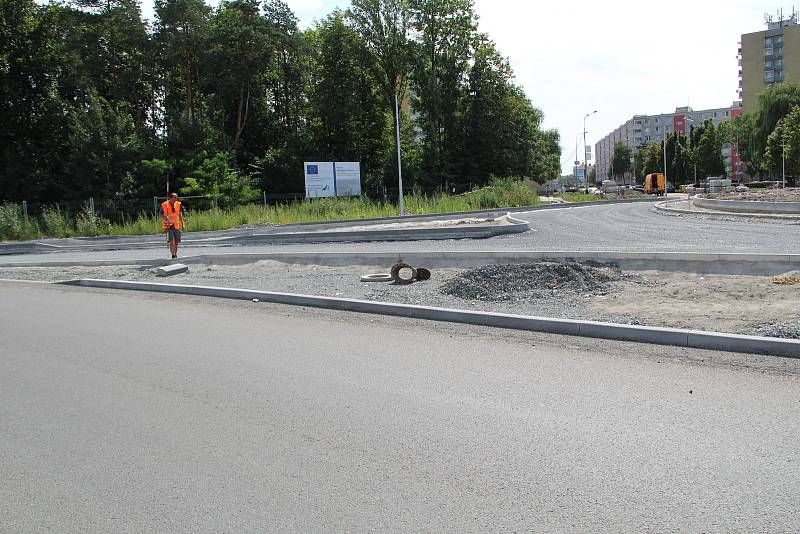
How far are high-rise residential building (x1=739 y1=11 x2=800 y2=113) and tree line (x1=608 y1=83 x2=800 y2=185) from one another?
2027cm

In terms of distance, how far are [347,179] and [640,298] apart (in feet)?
98.8

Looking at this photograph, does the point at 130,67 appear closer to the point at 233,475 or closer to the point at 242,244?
the point at 242,244

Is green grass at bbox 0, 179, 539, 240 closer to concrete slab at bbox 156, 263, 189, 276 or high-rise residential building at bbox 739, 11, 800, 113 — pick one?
concrete slab at bbox 156, 263, 189, 276

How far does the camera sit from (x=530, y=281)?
34.3 feet

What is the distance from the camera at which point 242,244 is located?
77.2ft

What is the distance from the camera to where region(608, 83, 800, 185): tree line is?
66.3m

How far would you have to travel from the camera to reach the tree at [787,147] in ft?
204

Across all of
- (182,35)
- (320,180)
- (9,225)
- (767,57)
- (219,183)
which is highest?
(767,57)

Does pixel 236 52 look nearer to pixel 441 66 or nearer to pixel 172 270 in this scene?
pixel 441 66

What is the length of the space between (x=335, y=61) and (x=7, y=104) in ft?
81.1

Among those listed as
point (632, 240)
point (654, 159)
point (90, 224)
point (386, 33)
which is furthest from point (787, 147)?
point (90, 224)

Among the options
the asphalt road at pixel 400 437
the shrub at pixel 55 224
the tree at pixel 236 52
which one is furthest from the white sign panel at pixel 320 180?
the asphalt road at pixel 400 437

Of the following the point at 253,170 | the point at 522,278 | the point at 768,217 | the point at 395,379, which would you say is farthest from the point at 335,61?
the point at 395,379

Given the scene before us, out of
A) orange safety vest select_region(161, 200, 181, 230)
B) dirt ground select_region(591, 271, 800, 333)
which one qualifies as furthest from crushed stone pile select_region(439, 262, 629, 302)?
orange safety vest select_region(161, 200, 181, 230)
